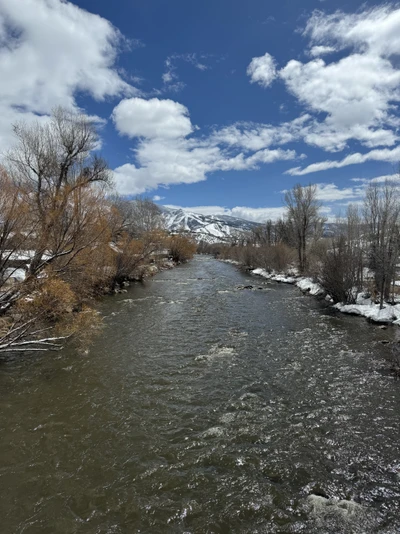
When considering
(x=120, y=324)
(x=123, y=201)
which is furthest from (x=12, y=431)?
(x=123, y=201)

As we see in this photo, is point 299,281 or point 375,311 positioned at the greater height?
point 299,281

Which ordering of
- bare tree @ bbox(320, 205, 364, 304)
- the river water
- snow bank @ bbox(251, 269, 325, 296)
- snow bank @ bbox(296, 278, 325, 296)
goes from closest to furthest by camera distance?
1. the river water
2. bare tree @ bbox(320, 205, 364, 304)
3. snow bank @ bbox(296, 278, 325, 296)
4. snow bank @ bbox(251, 269, 325, 296)

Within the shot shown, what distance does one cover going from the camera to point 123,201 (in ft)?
236

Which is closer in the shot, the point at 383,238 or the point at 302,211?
the point at 383,238

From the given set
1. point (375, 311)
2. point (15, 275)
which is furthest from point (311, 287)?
point (15, 275)

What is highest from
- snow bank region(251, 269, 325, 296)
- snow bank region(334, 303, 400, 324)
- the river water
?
snow bank region(251, 269, 325, 296)

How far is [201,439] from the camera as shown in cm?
740

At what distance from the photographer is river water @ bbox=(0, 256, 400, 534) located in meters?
5.36

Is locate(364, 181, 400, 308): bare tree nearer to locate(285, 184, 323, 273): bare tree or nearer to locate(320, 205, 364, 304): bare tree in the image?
locate(320, 205, 364, 304): bare tree

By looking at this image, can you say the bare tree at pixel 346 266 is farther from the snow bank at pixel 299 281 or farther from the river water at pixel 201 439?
the river water at pixel 201 439

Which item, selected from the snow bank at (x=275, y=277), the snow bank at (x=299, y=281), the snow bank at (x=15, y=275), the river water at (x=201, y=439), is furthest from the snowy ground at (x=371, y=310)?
the snow bank at (x=15, y=275)

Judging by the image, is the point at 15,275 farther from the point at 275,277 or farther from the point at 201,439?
the point at 275,277

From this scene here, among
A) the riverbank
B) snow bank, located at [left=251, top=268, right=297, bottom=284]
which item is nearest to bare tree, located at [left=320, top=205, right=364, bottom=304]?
the riverbank

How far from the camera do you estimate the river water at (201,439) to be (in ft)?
17.6
